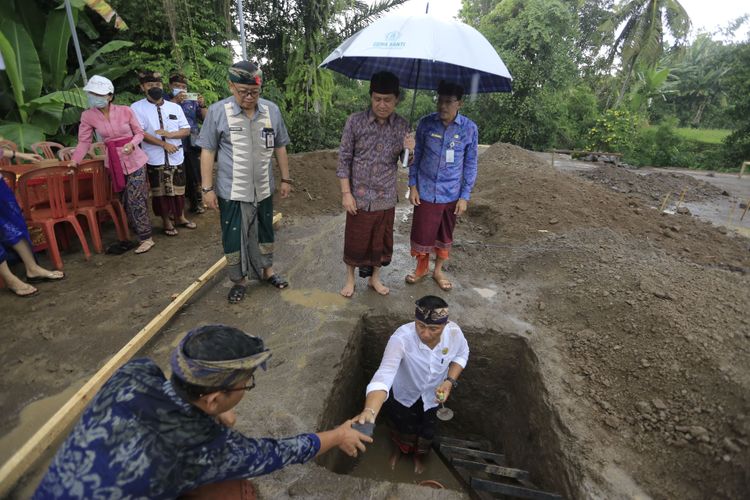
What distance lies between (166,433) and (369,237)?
2.46 metres

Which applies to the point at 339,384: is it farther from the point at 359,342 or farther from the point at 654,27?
the point at 654,27

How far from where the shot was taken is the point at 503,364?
11.2 ft

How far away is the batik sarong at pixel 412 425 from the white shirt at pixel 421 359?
162mm

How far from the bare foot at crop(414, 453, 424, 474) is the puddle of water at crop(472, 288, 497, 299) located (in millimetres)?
1574

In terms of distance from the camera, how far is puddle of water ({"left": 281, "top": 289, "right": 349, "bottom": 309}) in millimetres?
3537

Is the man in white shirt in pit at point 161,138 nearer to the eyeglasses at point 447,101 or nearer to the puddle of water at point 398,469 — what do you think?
the eyeglasses at point 447,101

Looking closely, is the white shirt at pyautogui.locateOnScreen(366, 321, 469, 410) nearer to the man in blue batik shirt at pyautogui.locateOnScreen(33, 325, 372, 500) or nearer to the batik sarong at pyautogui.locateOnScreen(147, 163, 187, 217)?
the man in blue batik shirt at pyautogui.locateOnScreen(33, 325, 372, 500)

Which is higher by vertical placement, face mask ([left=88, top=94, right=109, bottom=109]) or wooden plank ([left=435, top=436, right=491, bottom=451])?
face mask ([left=88, top=94, right=109, bottom=109])

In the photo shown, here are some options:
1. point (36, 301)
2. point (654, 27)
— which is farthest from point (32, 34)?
point (654, 27)

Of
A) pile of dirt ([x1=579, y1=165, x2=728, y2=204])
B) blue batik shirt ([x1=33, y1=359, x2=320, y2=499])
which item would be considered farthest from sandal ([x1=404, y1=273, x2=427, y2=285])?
pile of dirt ([x1=579, y1=165, x2=728, y2=204])

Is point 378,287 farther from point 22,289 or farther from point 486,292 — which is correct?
point 22,289

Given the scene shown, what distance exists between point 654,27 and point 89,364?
77.0 ft

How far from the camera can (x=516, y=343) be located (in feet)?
10.9

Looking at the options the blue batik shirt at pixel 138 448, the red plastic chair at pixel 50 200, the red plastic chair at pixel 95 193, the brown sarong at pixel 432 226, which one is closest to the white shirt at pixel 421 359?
the brown sarong at pixel 432 226
